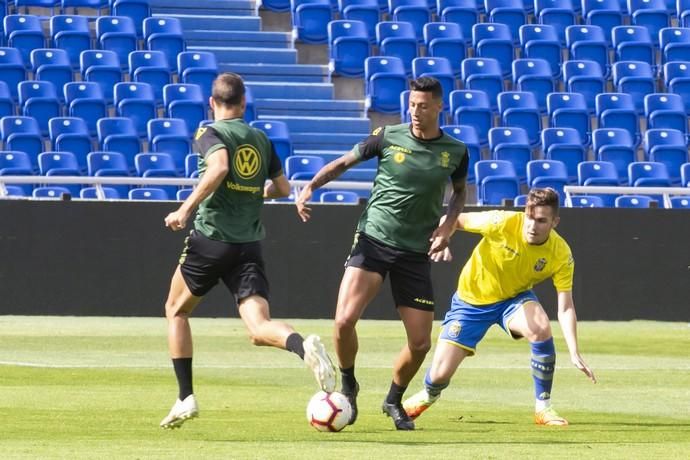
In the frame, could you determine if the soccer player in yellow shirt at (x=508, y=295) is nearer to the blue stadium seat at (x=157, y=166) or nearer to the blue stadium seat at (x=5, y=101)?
the blue stadium seat at (x=157, y=166)

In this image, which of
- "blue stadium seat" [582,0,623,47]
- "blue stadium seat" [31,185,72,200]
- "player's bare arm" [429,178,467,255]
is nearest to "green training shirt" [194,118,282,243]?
"player's bare arm" [429,178,467,255]

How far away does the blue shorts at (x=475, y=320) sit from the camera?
33.8 feet

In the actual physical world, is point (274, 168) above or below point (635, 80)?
above

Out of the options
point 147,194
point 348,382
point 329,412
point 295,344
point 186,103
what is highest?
point 295,344

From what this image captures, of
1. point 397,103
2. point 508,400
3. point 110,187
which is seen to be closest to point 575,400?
point 508,400

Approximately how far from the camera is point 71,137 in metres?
21.8

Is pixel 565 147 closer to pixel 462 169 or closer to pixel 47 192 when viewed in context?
pixel 47 192

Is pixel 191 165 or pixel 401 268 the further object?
pixel 191 165

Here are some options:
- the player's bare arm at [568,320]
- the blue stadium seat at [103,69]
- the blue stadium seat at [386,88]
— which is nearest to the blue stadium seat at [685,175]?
the blue stadium seat at [386,88]

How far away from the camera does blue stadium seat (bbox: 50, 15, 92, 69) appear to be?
24.1 m

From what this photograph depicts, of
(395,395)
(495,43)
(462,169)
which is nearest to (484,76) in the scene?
(495,43)

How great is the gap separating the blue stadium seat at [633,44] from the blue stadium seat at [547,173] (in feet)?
14.6

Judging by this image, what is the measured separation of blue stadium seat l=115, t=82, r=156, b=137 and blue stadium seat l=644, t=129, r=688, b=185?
8.00m

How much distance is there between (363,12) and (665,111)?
214 inches
